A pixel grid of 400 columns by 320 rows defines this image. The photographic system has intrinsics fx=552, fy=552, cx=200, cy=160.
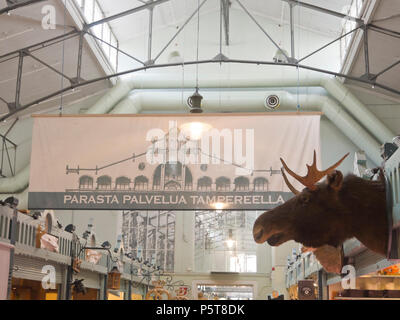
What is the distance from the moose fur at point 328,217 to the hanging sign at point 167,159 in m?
4.41

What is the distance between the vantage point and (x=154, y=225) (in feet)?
84.5

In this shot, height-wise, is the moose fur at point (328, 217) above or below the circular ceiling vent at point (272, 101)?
below

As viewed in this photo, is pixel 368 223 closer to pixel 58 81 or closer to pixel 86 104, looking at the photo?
pixel 58 81

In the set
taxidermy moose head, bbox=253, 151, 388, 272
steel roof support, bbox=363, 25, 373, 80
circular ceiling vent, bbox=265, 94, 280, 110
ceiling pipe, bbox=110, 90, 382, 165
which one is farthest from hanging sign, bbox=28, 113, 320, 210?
circular ceiling vent, bbox=265, 94, 280, 110

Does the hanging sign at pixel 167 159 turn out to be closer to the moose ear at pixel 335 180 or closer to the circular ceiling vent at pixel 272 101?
the moose ear at pixel 335 180

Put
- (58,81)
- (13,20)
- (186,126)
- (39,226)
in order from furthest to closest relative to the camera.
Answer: (58,81)
(13,20)
(39,226)
(186,126)

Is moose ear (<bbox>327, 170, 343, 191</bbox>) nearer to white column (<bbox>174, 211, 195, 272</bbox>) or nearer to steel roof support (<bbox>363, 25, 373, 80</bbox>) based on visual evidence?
steel roof support (<bbox>363, 25, 373, 80</bbox>)

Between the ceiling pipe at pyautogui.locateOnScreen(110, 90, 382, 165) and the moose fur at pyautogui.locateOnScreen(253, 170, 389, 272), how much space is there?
15008mm

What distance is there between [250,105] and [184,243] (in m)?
7.75

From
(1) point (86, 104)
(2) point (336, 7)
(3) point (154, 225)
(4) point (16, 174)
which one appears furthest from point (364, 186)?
(3) point (154, 225)

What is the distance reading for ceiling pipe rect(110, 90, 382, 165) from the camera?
1864cm

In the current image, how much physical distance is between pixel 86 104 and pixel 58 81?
4.29 m

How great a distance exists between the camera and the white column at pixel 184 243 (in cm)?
2433

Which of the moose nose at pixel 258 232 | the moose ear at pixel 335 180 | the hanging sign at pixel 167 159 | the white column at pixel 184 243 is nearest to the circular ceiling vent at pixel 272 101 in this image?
the white column at pixel 184 243
